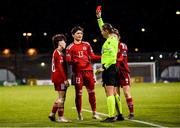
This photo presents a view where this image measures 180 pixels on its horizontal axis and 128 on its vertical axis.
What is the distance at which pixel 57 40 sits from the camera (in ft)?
34.3

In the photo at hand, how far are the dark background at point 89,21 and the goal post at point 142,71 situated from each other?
10240 millimetres

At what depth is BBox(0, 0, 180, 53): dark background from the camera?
4731 cm

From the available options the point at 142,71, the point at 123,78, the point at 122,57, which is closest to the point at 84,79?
the point at 123,78

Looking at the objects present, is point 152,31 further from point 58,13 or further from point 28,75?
point 28,75

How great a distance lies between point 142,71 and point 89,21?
13416 mm

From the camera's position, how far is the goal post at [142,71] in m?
38.2

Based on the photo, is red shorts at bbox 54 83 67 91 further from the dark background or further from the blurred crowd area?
the dark background

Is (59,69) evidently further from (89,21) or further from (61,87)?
(89,21)

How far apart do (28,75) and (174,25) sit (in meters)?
19.1

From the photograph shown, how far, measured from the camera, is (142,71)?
38500mm

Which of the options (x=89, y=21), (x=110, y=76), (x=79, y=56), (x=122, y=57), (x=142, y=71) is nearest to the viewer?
(x=110, y=76)

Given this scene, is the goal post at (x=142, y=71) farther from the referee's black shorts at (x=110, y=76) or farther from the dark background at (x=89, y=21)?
the referee's black shorts at (x=110, y=76)

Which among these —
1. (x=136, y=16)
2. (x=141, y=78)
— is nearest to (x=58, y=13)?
(x=136, y=16)

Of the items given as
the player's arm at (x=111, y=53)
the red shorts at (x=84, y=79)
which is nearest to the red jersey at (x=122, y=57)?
the player's arm at (x=111, y=53)
